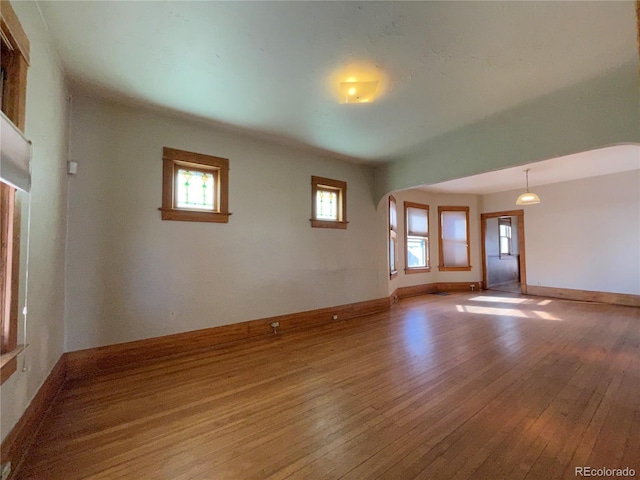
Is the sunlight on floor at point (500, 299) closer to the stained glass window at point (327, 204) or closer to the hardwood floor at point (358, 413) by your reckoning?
the hardwood floor at point (358, 413)

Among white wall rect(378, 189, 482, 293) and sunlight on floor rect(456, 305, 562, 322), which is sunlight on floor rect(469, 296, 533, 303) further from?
white wall rect(378, 189, 482, 293)

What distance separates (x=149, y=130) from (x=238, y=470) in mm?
3194

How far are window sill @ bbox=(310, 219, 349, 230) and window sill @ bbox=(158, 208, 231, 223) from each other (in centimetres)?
136

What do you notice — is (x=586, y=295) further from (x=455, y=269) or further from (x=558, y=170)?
(x=558, y=170)

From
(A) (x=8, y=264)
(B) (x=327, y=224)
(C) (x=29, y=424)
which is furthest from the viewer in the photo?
(B) (x=327, y=224)

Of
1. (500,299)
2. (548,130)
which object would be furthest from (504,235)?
(548,130)

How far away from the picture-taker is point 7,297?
1380 mm

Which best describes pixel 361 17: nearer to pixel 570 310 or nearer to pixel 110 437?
pixel 110 437

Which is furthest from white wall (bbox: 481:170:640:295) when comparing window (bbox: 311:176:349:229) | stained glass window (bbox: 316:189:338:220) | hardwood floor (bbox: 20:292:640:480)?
stained glass window (bbox: 316:189:338:220)

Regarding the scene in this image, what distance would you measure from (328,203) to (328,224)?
404 mm

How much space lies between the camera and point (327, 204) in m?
4.44

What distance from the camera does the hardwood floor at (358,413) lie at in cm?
140

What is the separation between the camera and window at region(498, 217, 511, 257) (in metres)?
8.57

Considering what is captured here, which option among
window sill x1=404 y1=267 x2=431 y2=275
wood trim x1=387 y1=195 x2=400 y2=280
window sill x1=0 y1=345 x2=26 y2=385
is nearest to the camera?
window sill x1=0 y1=345 x2=26 y2=385
